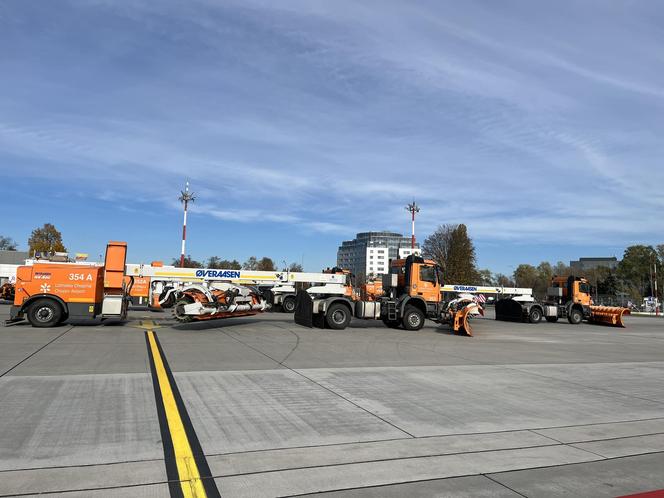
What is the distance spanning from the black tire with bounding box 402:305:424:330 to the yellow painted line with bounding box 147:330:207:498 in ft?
44.9

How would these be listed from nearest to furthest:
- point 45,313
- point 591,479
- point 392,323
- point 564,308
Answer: point 591,479, point 45,313, point 392,323, point 564,308

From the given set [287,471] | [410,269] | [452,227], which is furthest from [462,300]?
[452,227]

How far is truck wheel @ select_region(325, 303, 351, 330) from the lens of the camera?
2002cm

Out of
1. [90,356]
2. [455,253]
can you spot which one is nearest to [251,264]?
[455,253]

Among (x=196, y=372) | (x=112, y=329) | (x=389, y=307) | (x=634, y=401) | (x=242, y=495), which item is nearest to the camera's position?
(x=242, y=495)

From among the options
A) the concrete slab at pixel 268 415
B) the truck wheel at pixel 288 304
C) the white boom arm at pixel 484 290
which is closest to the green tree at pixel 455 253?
the white boom arm at pixel 484 290

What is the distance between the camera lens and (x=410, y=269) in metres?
21.8

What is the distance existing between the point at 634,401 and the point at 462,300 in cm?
1354

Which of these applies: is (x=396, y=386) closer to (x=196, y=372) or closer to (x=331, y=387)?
(x=331, y=387)

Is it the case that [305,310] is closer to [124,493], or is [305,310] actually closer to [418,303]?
[418,303]

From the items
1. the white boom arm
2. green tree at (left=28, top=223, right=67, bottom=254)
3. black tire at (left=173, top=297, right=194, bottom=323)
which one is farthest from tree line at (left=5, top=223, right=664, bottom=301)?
black tire at (left=173, top=297, right=194, bottom=323)

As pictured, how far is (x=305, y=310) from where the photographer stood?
20.4 m

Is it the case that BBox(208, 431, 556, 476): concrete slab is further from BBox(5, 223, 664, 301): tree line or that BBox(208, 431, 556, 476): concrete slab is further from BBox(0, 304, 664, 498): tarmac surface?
BBox(5, 223, 664, 301): tree line

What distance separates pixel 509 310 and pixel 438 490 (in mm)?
28655
